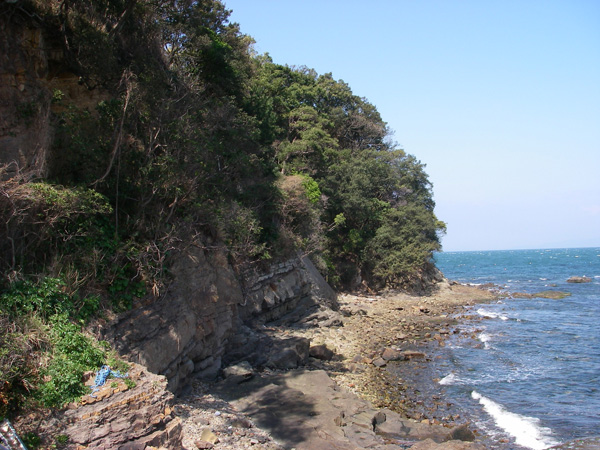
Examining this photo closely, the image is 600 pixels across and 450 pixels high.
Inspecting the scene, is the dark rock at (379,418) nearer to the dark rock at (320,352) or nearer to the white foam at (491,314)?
the dark rock at (320,352)

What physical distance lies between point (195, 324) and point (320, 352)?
6529mm

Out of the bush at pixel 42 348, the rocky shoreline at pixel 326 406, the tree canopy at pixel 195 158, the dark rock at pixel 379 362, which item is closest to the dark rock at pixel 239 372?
the rocky shoreline at pixel 326 406

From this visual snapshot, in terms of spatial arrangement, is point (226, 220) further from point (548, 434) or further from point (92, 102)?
point (548, 434)

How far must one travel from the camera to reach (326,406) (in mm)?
10891

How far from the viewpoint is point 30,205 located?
7.95 metres

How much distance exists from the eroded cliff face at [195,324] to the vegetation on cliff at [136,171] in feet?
1.90

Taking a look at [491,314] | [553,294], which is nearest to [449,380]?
[491,314]

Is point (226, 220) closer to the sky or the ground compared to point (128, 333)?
closer to the sky

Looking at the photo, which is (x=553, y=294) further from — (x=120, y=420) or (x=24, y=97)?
(x=24, y=97)

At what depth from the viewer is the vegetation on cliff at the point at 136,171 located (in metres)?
8.22

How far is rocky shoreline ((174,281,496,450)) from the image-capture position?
8961 mm

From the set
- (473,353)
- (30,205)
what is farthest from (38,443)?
(473,353)

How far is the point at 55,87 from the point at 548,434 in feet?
52.3

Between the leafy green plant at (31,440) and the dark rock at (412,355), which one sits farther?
the dark rock at (412,355)
